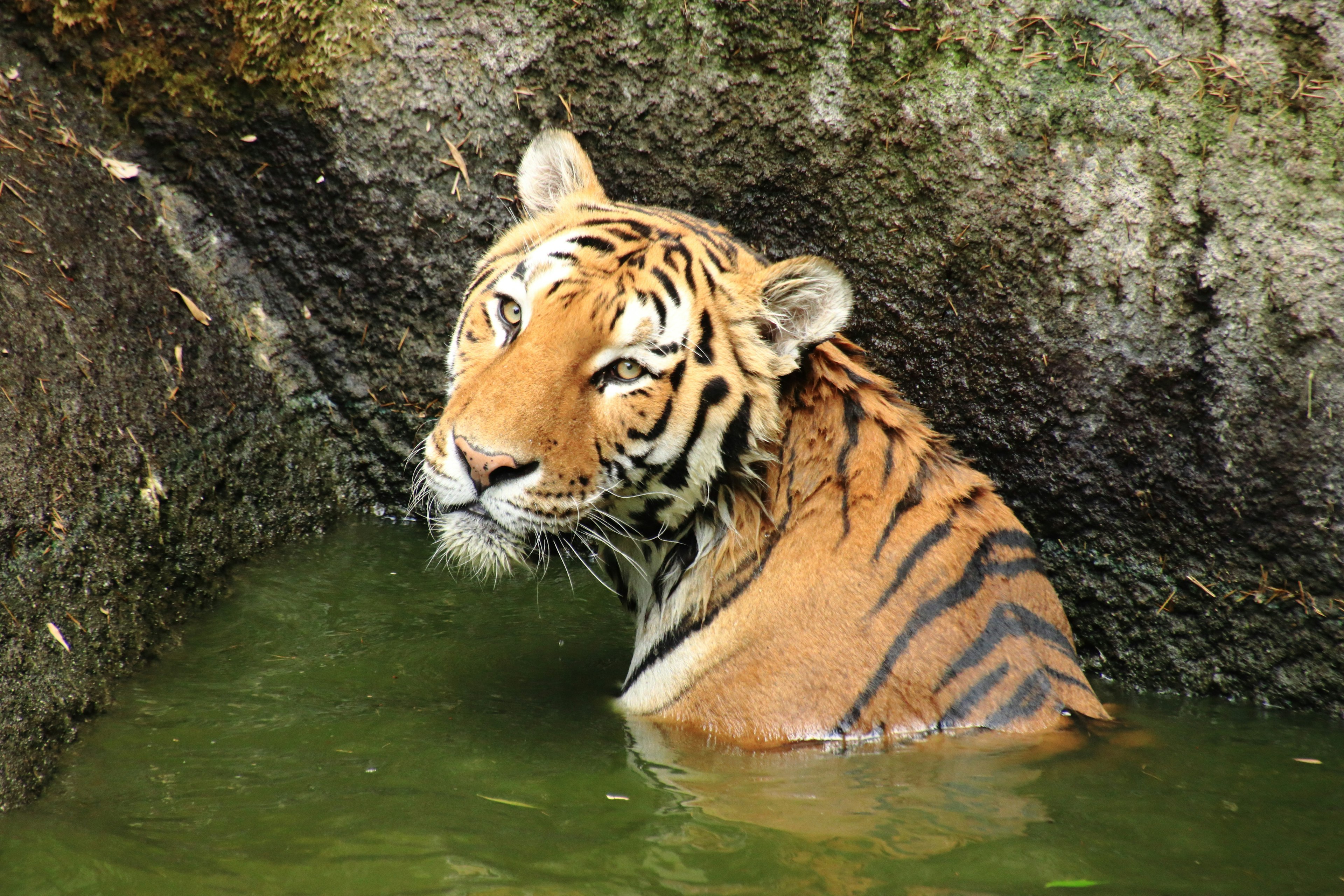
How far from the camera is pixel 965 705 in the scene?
2939mm

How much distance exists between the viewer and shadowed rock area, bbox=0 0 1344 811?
3.45 m

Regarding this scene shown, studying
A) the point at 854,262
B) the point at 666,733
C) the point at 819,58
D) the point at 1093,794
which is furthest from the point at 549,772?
the point at 819,58

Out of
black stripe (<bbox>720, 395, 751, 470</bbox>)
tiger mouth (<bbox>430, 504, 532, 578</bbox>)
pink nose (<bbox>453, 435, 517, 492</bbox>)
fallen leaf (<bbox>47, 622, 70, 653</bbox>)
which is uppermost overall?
black stripe (<bbox>720, 395, 751, 470</bbox>)

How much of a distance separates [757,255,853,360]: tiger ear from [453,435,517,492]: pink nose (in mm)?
878

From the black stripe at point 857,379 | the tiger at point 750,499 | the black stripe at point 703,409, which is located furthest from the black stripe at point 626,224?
the black stripe at point 857,379

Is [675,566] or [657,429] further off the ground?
[657,429]

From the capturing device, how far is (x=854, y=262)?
409 cm

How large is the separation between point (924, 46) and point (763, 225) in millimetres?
928

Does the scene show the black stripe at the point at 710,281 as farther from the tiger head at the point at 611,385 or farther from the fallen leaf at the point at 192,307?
the fallen leaf at the point at 192,307

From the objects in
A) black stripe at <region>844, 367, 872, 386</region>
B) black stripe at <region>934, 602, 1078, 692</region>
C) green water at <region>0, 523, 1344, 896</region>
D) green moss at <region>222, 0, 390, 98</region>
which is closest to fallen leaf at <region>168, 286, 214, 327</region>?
green moss at <region>222, 0, 390, 98</region>

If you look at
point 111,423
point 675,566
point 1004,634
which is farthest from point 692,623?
point 111,423

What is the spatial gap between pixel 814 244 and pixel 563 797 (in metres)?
2.49

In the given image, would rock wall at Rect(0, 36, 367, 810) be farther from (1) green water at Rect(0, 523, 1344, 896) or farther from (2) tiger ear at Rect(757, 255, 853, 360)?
(2) tiger ear at Rect(757, 255, 853, 360)

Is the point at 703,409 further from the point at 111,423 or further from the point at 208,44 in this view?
the point at 208,44
